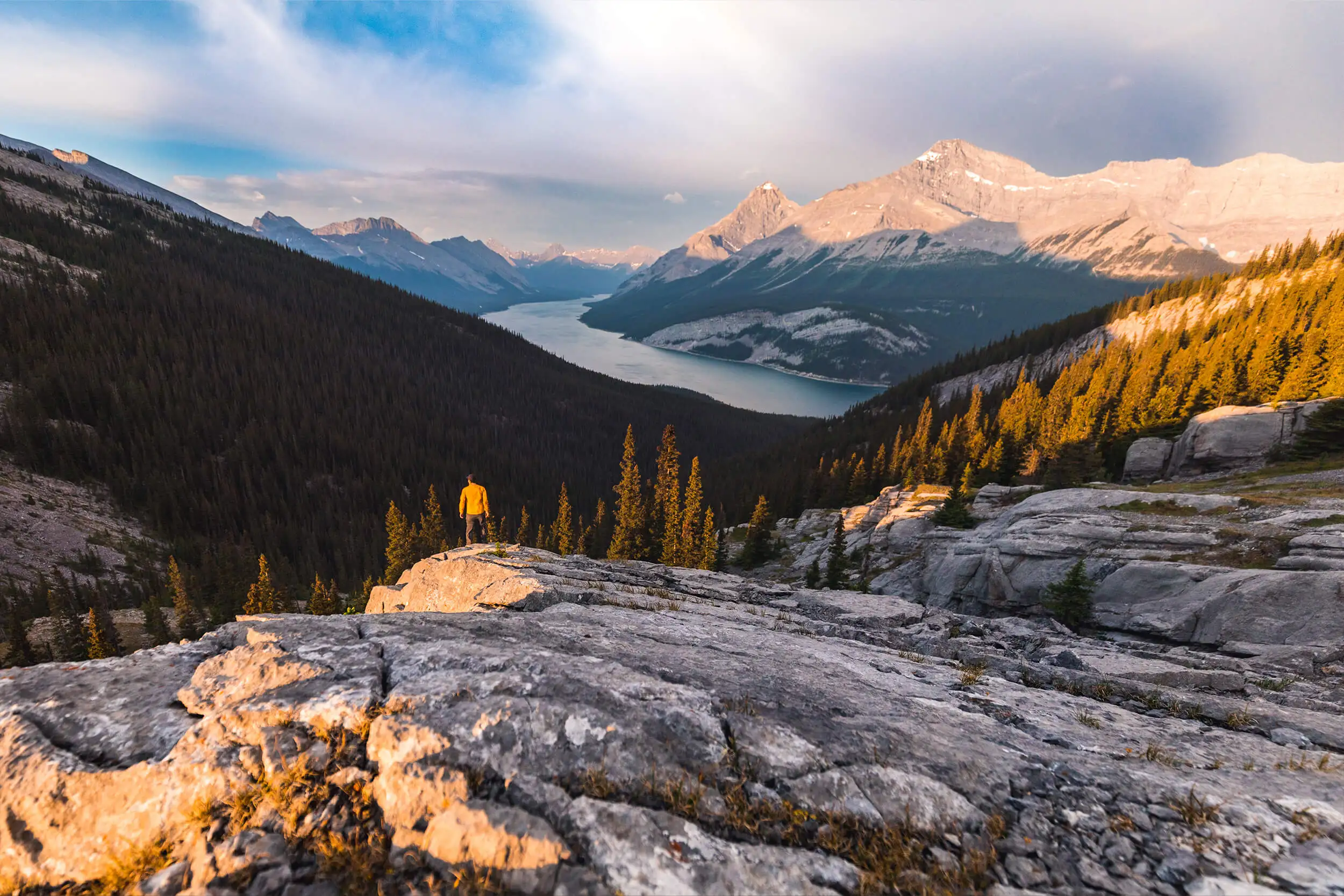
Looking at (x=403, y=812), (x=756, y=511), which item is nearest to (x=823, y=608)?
(x=403, y=812)

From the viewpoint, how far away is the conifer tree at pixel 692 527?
151 ft

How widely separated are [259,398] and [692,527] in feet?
419

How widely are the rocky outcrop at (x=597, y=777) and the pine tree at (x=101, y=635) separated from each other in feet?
166

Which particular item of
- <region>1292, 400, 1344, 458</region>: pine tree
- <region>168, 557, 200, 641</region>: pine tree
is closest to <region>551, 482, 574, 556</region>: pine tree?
<region>168, 557, 200, 641</region>: pine tree

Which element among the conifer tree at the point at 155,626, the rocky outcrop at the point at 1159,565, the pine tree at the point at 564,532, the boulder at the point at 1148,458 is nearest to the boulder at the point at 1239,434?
the boulder at the point at 1148,458

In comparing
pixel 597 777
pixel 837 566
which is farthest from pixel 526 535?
pixel 597 777

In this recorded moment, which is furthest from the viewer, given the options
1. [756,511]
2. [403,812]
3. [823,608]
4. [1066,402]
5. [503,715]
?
[1066,402]

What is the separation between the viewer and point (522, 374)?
184m

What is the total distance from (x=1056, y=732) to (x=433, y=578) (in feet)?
60.3

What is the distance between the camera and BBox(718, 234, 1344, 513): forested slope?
179ft

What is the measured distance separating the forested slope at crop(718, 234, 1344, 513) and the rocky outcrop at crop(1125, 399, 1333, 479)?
548cm

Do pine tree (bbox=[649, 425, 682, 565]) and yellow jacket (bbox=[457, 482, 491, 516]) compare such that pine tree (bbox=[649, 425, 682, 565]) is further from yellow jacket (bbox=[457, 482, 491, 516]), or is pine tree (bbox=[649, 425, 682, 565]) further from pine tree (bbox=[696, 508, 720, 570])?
yellow jacket (bbox=[457, 482, 491, 516])

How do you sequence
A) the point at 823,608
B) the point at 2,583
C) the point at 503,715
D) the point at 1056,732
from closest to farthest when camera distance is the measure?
the point at 503,715 → the point at 1056,732 → the point at 823,608 → the point at 2,583

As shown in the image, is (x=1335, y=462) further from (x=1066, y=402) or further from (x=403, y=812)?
(x=403, y=812)
